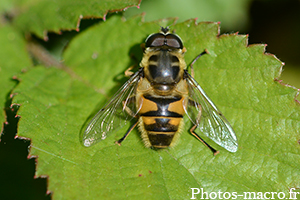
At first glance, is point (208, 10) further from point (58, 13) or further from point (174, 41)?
point (58, 13)

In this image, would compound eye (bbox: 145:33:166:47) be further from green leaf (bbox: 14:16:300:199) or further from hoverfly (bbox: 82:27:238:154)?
green leaf (bbox: 14:16:300:199)

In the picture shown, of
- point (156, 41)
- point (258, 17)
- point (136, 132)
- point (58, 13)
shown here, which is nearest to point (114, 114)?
point (136, 132)

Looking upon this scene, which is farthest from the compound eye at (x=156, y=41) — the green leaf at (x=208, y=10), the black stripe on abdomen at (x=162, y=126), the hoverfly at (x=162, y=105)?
the green leaf at (x=208, y=10)

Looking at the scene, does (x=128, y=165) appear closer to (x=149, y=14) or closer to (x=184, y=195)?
(x=184, y=195)

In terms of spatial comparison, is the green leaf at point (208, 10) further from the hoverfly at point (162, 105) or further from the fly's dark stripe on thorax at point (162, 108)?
the fly's dark stripe on thorax at point (162, 108)

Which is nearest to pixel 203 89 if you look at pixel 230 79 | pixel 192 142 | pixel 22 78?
pixel 230 79
